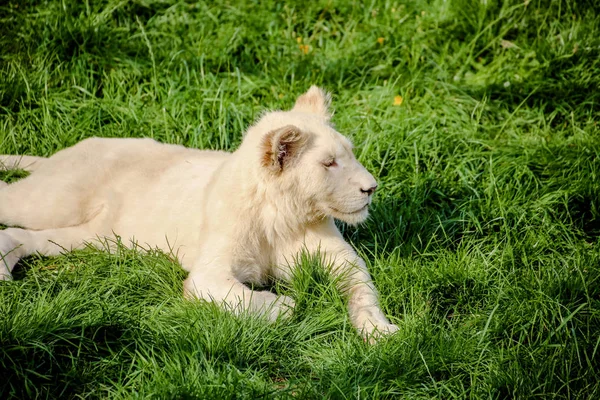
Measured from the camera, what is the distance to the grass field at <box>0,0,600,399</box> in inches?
141

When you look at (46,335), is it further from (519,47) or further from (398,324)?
(519,47)

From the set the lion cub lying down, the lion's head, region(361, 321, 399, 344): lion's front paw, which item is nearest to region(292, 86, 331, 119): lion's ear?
the lion cub lying down

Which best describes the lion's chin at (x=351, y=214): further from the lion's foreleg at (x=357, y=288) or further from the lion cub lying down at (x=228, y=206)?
the lion's foreleg at (x=357, y=288)

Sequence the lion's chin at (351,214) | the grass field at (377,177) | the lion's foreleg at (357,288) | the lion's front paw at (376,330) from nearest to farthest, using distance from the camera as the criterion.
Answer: the grass field at (377,177)
the lion's front paw at (376,330)
the lion's foreleg at (357,288)
the lion's chin at (351,214)

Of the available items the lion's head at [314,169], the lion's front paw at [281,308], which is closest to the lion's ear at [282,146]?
the lion's head at [314,169]

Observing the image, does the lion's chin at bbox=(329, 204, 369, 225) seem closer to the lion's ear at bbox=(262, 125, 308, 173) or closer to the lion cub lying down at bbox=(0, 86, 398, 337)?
the lion cub lying down at bbox=(0, 86, 398, 337)

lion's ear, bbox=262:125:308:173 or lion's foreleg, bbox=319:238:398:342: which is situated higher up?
lion's ear, bbox=262:125:308:173

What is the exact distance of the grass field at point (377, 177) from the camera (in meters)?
3.59

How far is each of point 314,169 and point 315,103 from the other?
2.23ft

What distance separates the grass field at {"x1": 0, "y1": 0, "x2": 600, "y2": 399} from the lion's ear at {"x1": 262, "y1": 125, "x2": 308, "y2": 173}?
0.61 metres

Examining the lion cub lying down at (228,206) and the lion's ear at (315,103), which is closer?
the lion cub lying down at (228,206)

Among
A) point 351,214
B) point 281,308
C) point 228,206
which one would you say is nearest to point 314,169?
point 351,214

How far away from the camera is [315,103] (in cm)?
476

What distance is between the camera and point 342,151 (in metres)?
4.34
